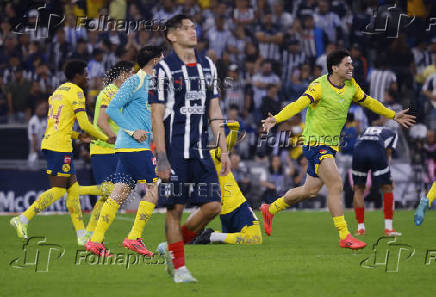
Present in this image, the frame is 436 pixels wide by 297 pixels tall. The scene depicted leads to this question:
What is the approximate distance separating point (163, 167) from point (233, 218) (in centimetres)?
411

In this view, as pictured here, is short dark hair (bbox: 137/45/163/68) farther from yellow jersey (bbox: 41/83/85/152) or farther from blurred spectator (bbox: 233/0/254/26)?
blurred spectator (bbox: 233/0/254/26)

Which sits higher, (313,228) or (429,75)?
(429,75)

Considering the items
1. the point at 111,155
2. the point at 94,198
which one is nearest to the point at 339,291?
the point at 111,155

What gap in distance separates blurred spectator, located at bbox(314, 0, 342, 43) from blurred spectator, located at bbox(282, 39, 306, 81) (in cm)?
97

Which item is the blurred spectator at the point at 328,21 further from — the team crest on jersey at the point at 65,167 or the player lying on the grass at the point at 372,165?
the team crest on jersey at the point at 65,167

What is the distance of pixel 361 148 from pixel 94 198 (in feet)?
24.7

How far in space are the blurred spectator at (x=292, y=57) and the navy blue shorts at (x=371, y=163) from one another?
9079 mm

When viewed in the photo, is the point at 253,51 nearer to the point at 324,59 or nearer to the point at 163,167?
the point at 324,59

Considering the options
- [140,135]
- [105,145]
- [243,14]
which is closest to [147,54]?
[140,135]

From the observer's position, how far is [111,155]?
12.4 meters

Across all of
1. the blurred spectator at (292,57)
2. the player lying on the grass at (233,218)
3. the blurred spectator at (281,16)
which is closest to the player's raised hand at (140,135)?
the player lying on the grass at (233,218)

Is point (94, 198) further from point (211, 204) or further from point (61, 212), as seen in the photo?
point (211, 204)

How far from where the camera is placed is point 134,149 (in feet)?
33.1

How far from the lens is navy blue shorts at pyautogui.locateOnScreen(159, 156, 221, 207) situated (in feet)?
24.2
